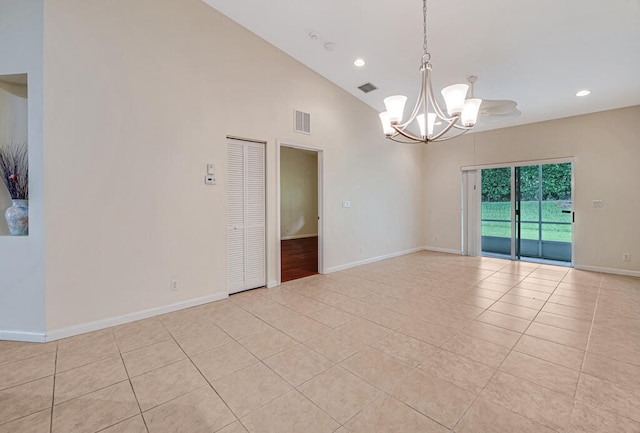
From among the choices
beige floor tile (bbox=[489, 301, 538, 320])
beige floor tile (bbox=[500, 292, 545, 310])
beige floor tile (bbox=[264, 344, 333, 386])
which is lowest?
beige floor tile (bbox=[264, 344, 333, 386])

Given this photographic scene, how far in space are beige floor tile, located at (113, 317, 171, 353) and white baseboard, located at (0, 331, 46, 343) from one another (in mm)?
568

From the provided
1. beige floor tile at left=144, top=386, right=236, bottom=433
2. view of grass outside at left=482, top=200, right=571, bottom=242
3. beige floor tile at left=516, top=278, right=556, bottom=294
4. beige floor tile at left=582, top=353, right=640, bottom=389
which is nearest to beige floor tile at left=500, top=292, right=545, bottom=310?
beige floor tile at left=516, top=278, right=556, bottom=294

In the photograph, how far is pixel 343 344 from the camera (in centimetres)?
251

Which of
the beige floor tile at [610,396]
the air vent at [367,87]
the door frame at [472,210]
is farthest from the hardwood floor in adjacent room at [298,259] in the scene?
the door frame at [472,210]

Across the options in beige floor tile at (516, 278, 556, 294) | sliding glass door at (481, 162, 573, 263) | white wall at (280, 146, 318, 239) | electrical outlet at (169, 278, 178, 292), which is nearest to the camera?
electrical outlet at (169, 278, 178, 292)

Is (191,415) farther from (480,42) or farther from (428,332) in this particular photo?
(480,42)

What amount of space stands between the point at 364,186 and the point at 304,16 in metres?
3.16

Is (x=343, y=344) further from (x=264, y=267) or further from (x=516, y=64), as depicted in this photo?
(x=516, y=64)

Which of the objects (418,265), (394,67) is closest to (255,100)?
(394,67)

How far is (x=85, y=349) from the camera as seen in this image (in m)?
2.46

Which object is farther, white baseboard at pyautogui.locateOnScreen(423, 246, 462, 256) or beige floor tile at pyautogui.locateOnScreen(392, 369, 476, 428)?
white baseboard at pyautogui.locateOnScreen(423, 246, 462, 256)

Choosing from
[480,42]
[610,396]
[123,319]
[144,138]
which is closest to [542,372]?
[610,396]

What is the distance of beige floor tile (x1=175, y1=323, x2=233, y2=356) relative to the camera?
2.46 meters

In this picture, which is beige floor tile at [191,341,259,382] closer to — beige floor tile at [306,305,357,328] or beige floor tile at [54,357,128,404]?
beige floor tile at [54,357,128,404]
